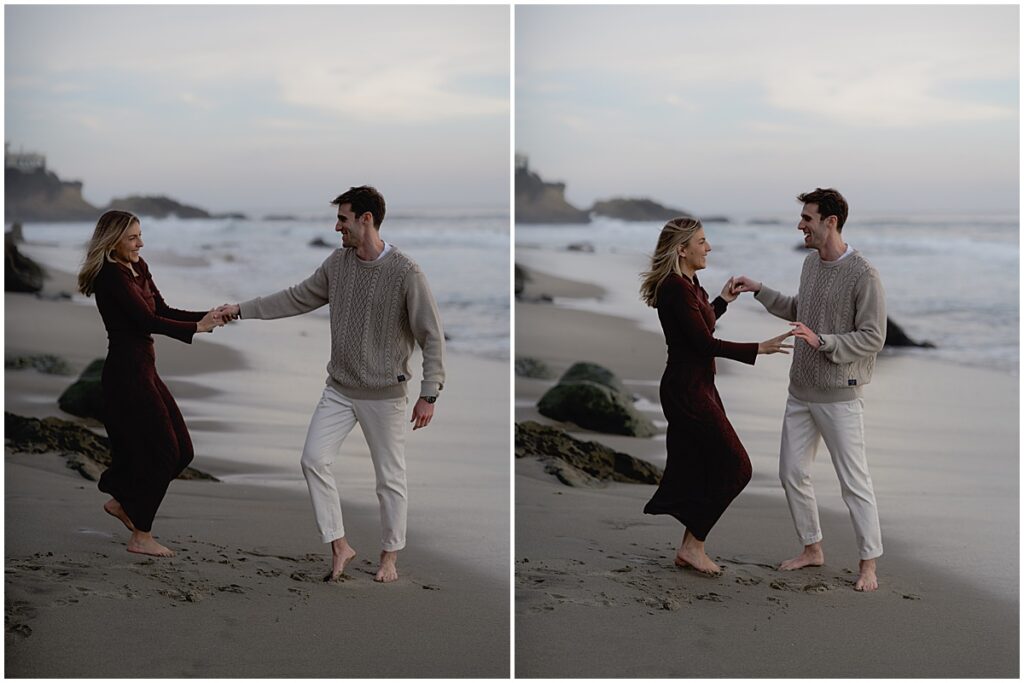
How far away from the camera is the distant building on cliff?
548 cm

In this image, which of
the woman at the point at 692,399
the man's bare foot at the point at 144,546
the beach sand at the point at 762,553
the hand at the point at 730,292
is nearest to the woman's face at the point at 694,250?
the woman at the point at 692,399

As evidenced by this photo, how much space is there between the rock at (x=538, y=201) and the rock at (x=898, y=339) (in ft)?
4.36

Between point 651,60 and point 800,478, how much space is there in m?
1.62

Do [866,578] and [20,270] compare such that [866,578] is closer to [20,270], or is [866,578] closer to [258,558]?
[258,558]

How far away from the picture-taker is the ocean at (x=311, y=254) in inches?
225

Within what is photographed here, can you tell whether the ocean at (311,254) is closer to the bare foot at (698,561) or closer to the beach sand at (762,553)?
the beach sand at (762,553)

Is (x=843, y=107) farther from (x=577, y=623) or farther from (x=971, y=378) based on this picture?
(x=577, y=623)

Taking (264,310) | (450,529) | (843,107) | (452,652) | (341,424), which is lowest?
(452,652)

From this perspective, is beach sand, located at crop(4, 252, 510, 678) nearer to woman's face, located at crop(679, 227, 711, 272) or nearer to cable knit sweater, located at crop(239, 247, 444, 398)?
cable knit sweater, located at crop(239, 247, 444, 398)

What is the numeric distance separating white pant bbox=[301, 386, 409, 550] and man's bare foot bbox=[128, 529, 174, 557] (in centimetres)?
58

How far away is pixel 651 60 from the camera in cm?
559

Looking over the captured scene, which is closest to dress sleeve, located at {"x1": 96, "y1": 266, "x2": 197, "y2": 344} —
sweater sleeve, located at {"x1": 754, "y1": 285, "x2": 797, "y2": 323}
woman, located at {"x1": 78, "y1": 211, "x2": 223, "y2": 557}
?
woman, located at {"x1": 78, "y1": 211, "x2": 223, "y2": 557}

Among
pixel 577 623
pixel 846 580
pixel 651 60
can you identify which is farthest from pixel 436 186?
pixel 846 580

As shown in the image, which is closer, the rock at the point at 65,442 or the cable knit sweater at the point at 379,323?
the cable knit sweater at the point at 379,323
